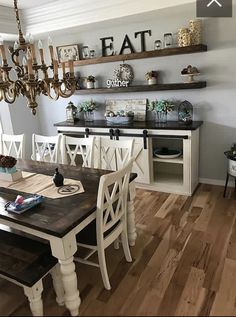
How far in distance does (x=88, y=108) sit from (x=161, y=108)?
3.89ft

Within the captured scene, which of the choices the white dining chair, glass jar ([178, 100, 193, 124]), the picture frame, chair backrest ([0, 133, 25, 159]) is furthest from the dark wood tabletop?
the picture frame

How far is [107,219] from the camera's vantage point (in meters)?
1.96

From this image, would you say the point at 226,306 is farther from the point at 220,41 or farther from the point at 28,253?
the point at 220,41

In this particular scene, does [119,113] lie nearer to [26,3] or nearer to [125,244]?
[26,3]

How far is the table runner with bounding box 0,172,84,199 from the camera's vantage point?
2.03 metres

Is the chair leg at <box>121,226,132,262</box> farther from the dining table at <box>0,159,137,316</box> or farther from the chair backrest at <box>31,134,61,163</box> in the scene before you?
the chair backrest at <box>31,134,61,163</box>

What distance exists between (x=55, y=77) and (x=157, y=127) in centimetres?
159

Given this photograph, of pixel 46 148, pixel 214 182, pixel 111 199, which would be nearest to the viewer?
pixel 111 199

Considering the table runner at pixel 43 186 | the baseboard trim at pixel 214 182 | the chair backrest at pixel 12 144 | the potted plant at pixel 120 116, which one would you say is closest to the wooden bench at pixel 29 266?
the table runner at pixel 43 186

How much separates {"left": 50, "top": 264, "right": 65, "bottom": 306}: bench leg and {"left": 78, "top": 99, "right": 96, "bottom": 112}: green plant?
2710 millimetres

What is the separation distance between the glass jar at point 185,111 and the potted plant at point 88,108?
1356mm

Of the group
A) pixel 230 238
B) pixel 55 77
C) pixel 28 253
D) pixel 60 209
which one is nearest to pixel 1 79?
pixel 55 77

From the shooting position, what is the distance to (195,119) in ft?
11.4

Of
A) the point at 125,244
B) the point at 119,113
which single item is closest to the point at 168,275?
the point at 125,244
